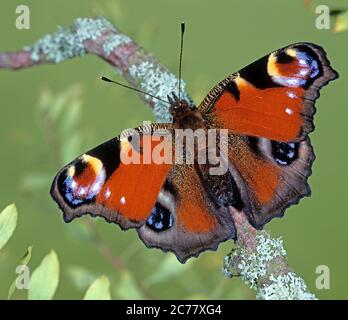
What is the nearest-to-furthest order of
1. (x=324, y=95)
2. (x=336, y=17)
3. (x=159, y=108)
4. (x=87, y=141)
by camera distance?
(x=336, y=17), (x=159, y=108), (x=87, y=141), (x=324, y=95)

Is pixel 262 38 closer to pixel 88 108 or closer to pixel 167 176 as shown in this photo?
pixel 88 108

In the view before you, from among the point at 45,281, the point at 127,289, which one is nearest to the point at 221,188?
the point at 127,289

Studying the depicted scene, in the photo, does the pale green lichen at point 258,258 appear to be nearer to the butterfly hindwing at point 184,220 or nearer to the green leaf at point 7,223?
the butterfly hindwing at point 184,220

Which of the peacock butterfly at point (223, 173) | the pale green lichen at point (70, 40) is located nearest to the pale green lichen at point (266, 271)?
the peacock butterfly at point (223, 173)

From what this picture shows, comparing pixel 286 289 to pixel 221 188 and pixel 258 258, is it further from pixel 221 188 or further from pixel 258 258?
pixel 221 188

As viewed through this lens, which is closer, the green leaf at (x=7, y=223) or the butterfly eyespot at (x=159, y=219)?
the green leaf at (x=7, y=223)

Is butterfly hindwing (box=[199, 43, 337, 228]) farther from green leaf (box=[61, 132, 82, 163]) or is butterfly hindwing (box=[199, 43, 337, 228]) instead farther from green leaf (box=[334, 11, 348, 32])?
green leaf (box=[61, 132, 82, 163])
